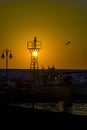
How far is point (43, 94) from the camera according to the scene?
76.1 ft

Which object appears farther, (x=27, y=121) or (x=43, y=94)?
(x=43, y=94)

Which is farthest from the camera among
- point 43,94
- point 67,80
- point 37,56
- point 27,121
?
point 67,80

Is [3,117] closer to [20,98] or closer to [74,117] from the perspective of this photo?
[74,117]

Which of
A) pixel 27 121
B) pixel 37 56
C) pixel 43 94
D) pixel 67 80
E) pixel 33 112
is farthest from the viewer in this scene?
pixel 67 80

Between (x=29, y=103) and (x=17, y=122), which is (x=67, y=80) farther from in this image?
(x=17, y=122)

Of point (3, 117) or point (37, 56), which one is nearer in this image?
point (3, 117)

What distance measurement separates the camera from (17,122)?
797 centimetres

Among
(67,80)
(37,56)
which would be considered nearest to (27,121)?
(37,56)

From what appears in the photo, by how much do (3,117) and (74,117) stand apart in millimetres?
1552

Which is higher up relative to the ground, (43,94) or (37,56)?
(37,56)

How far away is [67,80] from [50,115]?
20.1 meters

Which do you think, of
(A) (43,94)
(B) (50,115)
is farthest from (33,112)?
(A) (43,94)

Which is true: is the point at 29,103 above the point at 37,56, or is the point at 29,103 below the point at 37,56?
below

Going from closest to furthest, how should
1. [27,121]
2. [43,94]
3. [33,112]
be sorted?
[27,121] < [33,112] < [43,94]
